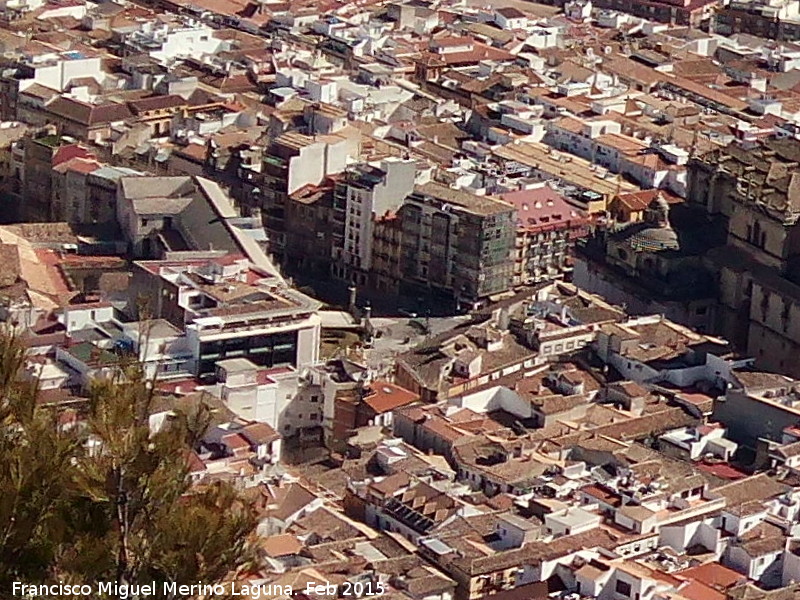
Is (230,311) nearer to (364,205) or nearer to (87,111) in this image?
(364,205)

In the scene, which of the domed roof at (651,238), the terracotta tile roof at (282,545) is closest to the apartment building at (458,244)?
the domed roof at (651,238)

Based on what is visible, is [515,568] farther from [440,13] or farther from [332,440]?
[440,13]

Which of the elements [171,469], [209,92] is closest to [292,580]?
[171,469]

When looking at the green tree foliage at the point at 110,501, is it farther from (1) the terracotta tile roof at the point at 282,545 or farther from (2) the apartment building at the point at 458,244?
(2) the apartment building at the point at 458,244

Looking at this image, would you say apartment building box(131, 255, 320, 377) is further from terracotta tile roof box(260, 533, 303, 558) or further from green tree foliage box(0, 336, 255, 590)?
green tree foliage box(0, 336, 255, 590)

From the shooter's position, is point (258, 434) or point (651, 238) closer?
point (258, 434)

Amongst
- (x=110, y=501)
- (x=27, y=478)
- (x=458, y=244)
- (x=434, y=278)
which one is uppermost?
(x=27, y=478)

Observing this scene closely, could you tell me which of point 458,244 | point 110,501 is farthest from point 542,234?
point 110,501
